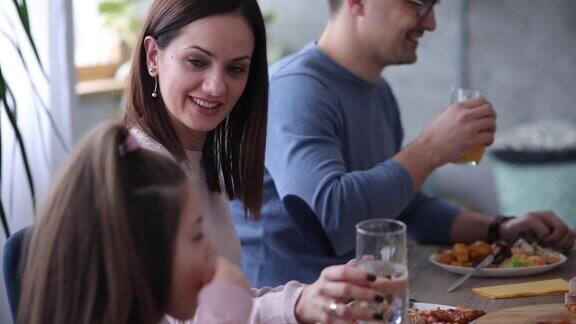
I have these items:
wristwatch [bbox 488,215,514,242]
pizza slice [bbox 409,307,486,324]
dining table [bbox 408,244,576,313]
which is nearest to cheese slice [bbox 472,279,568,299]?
dining table [bbox 408,244,576,313]

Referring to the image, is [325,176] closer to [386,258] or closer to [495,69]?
[386,258]

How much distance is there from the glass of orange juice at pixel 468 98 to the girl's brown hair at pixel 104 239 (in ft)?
3.51

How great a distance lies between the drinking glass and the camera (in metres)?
1.34

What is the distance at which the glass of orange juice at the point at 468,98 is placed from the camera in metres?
2.10

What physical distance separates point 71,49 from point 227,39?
3.98ft

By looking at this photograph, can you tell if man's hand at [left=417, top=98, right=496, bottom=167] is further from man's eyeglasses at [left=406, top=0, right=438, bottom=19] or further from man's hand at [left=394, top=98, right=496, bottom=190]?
man's eyeglasses at [left=406, top=0, right=438, bottom=19]

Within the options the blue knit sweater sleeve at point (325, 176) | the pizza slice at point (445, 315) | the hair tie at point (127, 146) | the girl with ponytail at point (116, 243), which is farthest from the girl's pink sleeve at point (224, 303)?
the blue knit sweater sleeve at point (325, 176)

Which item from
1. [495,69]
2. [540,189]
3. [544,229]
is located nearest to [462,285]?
[544,229]

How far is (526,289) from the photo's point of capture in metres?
1.84

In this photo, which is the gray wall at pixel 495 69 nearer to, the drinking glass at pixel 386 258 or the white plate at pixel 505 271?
the white plate at pixel 505 271

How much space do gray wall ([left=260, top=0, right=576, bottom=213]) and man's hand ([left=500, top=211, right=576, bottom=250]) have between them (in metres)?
1.73

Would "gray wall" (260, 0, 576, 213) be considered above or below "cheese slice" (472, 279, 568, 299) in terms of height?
above

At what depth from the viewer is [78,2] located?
432 cm

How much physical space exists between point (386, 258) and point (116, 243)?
0.40m
